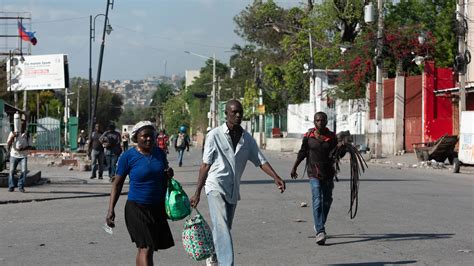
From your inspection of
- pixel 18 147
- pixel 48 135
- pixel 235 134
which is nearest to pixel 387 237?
pixel 235 134

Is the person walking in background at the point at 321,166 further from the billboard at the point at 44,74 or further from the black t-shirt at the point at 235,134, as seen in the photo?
the billboard at the point at 44,74

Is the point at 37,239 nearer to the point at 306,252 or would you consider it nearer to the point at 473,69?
the point at 306,252

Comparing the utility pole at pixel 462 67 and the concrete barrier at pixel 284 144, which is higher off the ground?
the utility pole at pixel 462 67

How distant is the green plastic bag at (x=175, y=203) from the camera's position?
7922 mm

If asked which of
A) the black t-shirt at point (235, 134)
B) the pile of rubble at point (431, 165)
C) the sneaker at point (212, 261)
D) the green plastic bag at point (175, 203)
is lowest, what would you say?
the sneaker at point (212, 261)

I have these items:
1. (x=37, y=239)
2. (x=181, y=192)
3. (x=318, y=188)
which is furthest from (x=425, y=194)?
(x=181, y=192)

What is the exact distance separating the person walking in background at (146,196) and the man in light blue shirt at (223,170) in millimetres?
571

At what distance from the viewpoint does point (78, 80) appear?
141 metres

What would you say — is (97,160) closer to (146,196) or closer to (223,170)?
(223,170)

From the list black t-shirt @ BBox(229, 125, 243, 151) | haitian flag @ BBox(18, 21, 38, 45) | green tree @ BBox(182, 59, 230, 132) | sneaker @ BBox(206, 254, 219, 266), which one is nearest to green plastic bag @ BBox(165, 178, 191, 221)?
sneaker @ BBox(206, 254, 219, 266)

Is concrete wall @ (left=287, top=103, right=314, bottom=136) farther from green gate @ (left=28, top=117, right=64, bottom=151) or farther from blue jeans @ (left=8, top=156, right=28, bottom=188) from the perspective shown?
blue jeans @ (left=8, top=156, right=28, bottom=188)

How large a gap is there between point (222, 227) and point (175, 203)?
2.25 ft

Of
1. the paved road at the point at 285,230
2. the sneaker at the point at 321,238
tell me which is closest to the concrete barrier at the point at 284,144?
the paved road at the point at 285,230

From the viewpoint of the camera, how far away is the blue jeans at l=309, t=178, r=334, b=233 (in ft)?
37.6
